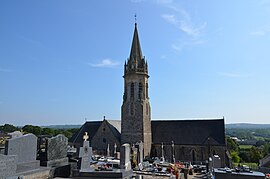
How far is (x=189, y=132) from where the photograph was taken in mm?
28641

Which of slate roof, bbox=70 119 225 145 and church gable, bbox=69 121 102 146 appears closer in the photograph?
slate roof, bbox=70 119 225 145

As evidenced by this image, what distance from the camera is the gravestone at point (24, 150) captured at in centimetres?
1056

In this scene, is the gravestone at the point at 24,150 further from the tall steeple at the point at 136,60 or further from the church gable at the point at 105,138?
the tall steeple at the point at 136,60

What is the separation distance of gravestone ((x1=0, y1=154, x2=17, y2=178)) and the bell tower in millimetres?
19432

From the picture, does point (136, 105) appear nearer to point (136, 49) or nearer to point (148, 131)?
point (148, 131)

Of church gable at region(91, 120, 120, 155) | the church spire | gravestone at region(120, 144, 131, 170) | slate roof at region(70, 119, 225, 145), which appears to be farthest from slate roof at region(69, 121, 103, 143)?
gravestone at region(120, 144, 131, 170)

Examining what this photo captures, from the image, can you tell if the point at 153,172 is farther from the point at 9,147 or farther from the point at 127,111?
the point at 127,111

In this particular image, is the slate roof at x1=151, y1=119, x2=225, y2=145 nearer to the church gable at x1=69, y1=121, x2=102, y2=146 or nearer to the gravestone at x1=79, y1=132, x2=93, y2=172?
the church gable at x1=69, y1=121, x2=102, y2=146

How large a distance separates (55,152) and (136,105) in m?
15.5

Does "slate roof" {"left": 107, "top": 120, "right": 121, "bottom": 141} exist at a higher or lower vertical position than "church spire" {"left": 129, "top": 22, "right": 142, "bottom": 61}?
lower

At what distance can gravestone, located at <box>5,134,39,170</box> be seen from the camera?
1056 cm

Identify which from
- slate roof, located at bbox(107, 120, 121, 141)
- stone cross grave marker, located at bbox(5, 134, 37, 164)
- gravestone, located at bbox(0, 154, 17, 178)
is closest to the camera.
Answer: gravestone, located at bbox(0, 154, 17, 178)

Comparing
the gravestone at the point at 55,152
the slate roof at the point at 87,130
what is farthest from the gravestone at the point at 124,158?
the slate roof at the point at 87,130

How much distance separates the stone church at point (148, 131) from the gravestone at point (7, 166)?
18711 mm
